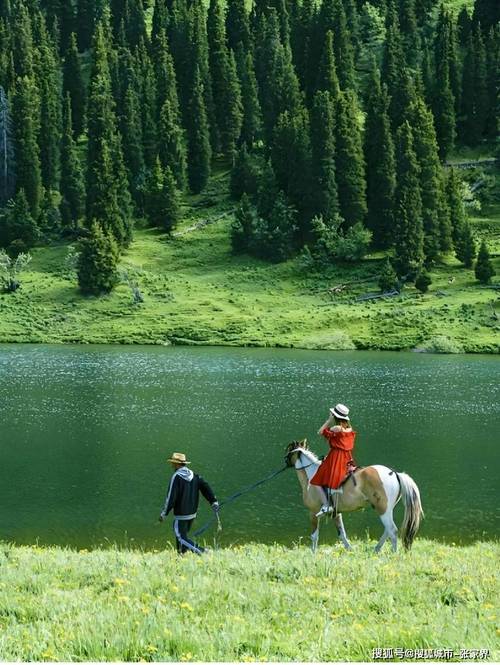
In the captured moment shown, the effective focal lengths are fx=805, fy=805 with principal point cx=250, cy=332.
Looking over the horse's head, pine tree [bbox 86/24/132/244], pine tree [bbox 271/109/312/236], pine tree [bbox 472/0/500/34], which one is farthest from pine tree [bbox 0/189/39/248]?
the horse's head

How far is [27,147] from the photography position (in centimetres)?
12100

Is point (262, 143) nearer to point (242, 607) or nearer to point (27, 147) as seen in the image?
point (27, 147)

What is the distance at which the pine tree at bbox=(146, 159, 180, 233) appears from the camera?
115438 mm

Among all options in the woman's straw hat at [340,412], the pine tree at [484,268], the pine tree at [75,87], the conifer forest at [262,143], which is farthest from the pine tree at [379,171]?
the woman's straw hat at [340,412]

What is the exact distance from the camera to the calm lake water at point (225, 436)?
77.5ft

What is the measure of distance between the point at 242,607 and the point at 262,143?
130046 millimetres

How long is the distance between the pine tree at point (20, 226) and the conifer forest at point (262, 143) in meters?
0.22

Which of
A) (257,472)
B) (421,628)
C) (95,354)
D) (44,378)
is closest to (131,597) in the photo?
(421,628)

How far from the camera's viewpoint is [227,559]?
13.8 m

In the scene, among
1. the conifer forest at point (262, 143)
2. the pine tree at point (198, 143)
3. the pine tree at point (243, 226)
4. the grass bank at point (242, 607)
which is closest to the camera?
the grass bank at point (242, 607)

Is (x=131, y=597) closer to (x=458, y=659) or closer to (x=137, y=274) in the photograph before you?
(x=458, y=659)

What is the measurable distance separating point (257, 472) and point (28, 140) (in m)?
104

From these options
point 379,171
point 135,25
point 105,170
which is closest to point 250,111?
point 105,170

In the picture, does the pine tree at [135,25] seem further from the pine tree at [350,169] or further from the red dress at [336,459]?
the red dress at [336,459]
